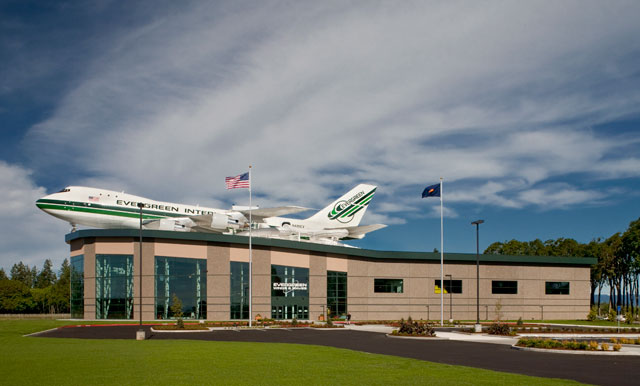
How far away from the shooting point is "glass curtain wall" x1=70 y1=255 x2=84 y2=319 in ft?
172

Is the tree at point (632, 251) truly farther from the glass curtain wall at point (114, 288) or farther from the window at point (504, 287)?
the glass curtain wall at point (114, 288)

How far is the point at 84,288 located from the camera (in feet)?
169

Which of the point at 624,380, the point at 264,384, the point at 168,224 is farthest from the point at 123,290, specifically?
the point at 624,380

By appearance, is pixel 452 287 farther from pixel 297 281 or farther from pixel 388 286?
pixel 297 281

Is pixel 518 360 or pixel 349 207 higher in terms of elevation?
pixel 349 207

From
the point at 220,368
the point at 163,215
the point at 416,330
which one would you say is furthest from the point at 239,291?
the point at 220,368

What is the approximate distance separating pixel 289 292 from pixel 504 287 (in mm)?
25173

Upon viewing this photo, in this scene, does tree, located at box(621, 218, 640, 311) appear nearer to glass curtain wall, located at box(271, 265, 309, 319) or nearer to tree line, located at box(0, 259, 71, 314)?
glass curtain wall, located at box(271, 265, 309, 319)

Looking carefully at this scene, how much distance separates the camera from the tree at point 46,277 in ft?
489

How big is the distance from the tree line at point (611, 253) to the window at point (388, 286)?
43.2 metres

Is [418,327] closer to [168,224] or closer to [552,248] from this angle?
[168,224]

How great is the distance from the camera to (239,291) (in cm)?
5372

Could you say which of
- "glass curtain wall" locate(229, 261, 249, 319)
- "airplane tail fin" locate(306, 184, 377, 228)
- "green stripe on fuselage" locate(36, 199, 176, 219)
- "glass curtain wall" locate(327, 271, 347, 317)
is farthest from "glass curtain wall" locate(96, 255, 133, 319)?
"airplane tail fin" locate(306, 184, 377, 228)

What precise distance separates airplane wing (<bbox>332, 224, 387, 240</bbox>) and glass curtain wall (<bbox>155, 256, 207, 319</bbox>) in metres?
21.6
